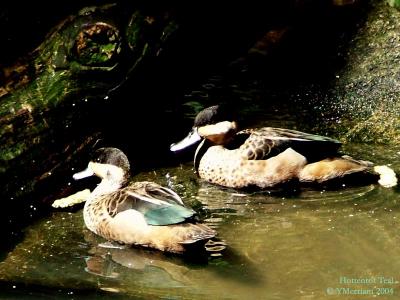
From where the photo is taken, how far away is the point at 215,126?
18.6 ft

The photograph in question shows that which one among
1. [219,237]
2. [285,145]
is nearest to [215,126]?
[285,145]

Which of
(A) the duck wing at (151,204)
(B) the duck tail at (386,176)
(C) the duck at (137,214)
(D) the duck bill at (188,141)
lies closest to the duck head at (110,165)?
(C) the duck at (137,214)

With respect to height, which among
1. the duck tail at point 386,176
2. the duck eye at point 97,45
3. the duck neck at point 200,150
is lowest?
the duck tail at point 386,176

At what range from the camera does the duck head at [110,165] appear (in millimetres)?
4953

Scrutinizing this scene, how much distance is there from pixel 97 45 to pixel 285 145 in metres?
1.63

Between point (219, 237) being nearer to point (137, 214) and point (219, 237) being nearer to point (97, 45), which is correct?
point (137, 214)

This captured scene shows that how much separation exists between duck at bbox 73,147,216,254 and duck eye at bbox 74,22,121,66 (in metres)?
0.69

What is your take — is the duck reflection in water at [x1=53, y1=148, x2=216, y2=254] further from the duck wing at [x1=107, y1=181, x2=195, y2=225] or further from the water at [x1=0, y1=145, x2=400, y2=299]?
the water at [x1=0, y1=145, x2=400, y2=299]

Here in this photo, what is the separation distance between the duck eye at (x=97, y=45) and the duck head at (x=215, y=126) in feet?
3.18

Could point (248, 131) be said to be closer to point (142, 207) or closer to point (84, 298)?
point (142, 207)

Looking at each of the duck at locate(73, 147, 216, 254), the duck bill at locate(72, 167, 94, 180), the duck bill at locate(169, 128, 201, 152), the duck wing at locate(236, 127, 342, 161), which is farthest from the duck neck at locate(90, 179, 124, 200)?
the duck wing at locate(236, 127, 342, 161)

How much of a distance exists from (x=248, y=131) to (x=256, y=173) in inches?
20.5

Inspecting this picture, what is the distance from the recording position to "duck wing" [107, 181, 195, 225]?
13.9 feet

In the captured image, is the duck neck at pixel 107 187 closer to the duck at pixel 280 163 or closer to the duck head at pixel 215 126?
the duck at pixel 280 163
